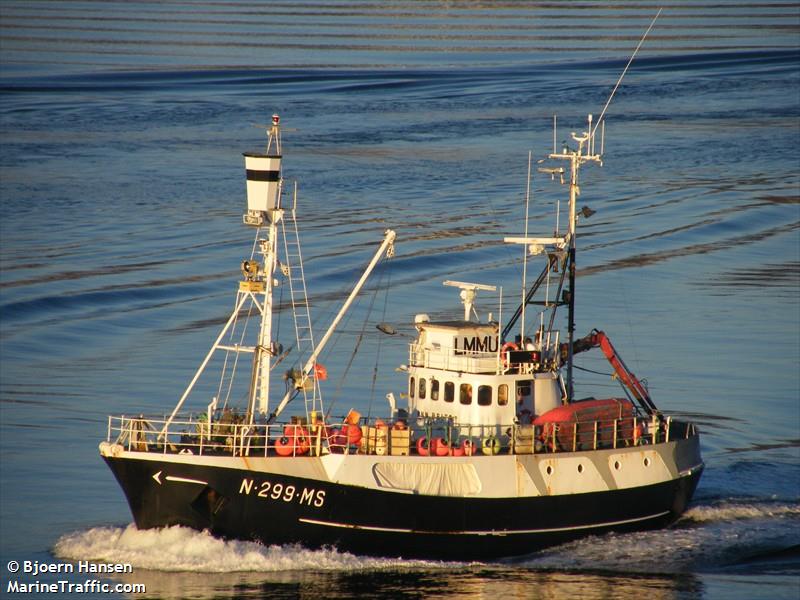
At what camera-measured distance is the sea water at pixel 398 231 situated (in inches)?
1471

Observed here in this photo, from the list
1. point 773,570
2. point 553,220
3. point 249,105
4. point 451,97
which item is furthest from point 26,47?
point 773,570

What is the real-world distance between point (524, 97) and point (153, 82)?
30.3 m

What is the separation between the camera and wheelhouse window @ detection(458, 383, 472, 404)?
125ft

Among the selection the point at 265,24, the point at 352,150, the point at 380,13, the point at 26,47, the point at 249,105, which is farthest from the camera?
the point at 380,13

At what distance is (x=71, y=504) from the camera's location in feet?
130

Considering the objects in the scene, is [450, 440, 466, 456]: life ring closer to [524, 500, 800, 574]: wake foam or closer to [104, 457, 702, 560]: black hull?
[104, 457, 702, 560]: black hull

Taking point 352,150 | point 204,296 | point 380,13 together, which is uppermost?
point 380,13

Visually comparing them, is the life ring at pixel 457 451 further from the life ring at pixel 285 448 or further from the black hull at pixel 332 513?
the life ring at pixel 285 448

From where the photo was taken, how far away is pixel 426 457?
3584 centimetres

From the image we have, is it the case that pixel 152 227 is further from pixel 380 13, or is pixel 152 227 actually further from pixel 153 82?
pixel 380 13

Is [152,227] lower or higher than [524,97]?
lower

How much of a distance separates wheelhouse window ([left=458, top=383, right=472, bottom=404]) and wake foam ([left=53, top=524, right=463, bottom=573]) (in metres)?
4.61

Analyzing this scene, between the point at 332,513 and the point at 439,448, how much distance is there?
3212 mm

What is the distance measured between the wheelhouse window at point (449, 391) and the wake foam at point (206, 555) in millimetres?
4726
